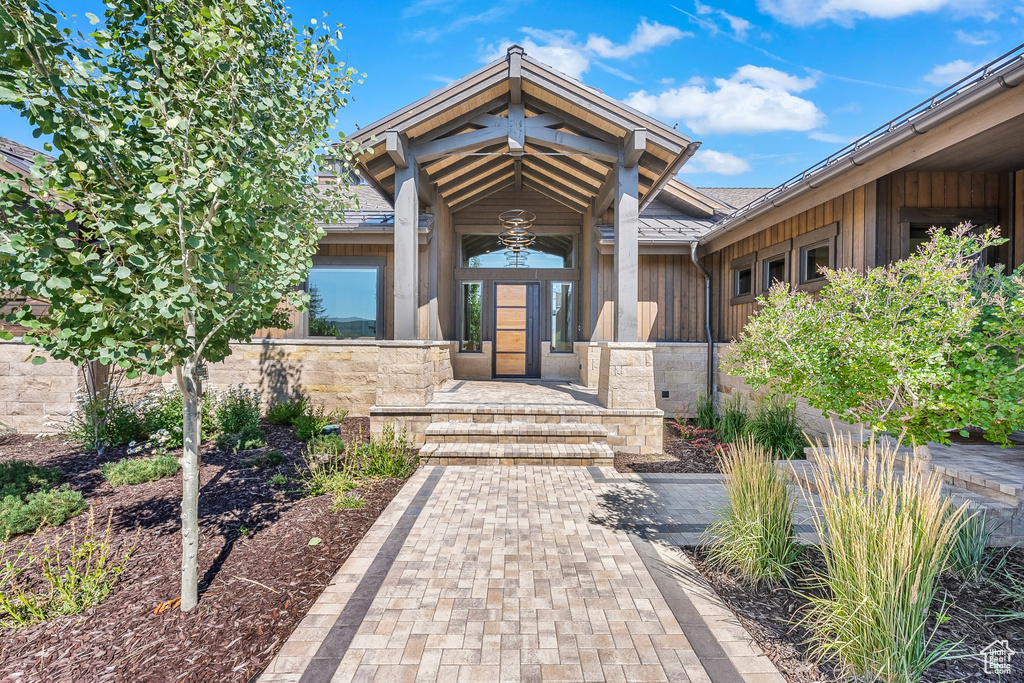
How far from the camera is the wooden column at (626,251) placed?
665 cm

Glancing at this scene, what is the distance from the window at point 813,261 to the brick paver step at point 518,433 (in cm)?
397

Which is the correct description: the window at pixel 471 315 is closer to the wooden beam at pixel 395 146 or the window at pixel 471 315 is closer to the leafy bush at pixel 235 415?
the wooden beam at pixel 395 146

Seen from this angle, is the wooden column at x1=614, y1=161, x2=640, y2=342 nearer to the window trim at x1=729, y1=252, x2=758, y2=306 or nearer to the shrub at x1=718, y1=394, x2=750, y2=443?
the shrub at x1=718, y1=394, x2=750, y2=443

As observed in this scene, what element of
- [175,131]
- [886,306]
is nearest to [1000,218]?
[886,306]

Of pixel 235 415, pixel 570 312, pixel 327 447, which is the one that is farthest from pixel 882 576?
pixel 570 312

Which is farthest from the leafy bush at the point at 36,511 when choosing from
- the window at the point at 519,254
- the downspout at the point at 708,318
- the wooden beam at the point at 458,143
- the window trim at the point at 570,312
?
the downspout at the point at 708,318

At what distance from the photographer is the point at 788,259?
7461 millimetres

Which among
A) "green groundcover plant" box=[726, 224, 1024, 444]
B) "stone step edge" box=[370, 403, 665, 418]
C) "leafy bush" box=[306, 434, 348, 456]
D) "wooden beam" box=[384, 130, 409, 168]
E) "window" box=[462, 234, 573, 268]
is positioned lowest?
"leafy bush" box=[306, 434, 348, 456]

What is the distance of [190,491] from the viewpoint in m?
2.77

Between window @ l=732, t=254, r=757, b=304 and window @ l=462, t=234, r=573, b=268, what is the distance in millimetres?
3605

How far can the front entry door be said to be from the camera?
10.9 metres

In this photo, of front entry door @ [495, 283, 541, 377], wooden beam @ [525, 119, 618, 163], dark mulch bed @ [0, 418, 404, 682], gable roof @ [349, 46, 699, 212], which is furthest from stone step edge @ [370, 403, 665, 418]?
front entry door @ [495, 283, 541, 377]

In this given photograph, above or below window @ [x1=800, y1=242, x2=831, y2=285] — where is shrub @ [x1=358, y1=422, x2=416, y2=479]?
below

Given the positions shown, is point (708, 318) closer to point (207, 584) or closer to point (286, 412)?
point (286, 412)
